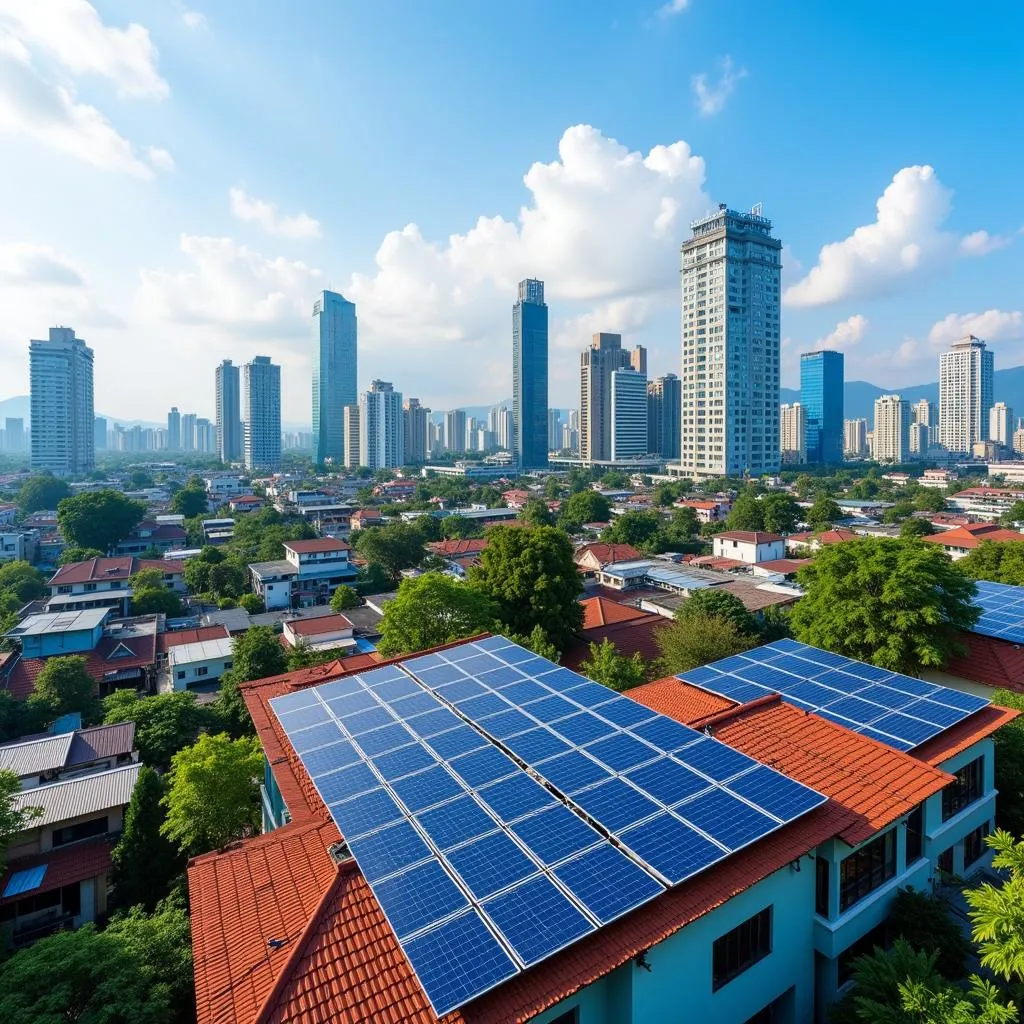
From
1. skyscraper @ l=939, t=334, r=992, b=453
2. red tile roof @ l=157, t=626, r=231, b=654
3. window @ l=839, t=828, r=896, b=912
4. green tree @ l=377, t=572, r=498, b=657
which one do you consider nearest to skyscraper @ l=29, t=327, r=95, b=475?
red tile roof @ l=157, t=626, r=231, b=654

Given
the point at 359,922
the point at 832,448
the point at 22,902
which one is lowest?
the point at 22,902

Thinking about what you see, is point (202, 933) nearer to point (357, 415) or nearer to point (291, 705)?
point (291, 705)

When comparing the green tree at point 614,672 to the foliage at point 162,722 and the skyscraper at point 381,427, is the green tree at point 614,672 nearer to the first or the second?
the foliage at point 162,722

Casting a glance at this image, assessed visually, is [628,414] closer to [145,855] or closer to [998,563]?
[998,563]

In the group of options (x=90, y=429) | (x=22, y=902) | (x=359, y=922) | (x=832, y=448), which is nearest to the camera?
(x=359, y=922)

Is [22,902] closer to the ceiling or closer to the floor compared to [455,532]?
closer to the floor

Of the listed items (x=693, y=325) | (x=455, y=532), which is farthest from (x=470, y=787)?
(x=693, y=325)

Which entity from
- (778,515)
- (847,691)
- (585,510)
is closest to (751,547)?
(778,515)
